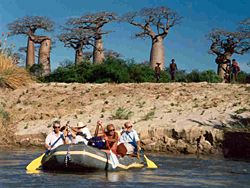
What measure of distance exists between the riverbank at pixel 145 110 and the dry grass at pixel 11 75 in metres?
0.45

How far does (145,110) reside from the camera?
81.3 ft

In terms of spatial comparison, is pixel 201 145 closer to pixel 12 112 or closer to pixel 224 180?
pixel 224 180

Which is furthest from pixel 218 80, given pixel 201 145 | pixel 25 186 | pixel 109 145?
pixel 25 186

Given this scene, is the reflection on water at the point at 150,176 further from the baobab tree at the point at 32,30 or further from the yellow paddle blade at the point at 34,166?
the baobab tree at the point at 32,30

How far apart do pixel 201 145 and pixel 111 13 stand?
1089 inches

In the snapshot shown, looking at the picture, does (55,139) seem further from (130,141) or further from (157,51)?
(157,51)

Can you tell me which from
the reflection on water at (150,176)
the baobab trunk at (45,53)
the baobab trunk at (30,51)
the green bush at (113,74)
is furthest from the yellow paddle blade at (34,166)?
the baobab trunk at (30,51)

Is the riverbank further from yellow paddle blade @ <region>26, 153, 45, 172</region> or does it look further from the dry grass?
yellow paddle blade @ <region>26, 153, 45, 172</region>

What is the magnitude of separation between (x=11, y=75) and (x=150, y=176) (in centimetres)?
1577

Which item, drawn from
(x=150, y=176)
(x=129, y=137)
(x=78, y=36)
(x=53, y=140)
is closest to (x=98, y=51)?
(x=78, y=36)

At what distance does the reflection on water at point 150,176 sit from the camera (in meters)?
13.2

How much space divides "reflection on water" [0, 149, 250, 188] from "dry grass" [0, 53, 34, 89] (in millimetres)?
11063

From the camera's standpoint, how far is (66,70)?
109 feet

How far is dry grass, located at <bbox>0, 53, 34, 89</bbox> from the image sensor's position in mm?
28562
